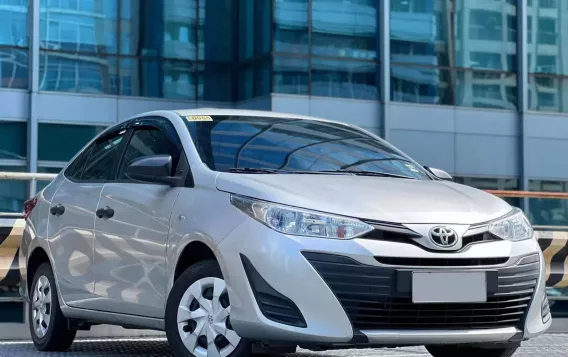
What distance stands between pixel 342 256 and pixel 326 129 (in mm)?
1972

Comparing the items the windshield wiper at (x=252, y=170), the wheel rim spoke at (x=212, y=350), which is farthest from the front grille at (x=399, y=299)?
the windshield wiper at (x=252, y=170)

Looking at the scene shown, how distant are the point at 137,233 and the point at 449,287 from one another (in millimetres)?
1935

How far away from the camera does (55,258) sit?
7.75m

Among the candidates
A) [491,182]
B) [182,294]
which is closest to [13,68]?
[491,182]

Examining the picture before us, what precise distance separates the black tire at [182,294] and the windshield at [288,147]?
2.08 feet

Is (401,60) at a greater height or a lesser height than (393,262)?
greater

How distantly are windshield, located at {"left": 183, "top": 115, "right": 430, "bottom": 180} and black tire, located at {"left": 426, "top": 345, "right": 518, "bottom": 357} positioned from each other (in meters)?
0.99

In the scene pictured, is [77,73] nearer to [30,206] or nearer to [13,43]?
[13,43]

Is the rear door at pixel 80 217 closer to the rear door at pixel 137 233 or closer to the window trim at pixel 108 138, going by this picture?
the window trim at pixel 108 138

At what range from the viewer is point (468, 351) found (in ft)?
22.2

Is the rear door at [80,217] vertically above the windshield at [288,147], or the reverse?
the windshield at [288,147]

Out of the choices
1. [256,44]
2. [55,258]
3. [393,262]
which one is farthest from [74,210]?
[256,44]

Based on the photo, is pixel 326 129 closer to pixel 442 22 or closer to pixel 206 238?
pixel 206 238

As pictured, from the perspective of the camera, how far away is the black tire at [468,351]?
652cm
